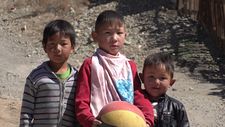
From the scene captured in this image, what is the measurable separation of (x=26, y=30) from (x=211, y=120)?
24.4 feet

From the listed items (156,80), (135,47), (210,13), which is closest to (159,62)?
(156,80)

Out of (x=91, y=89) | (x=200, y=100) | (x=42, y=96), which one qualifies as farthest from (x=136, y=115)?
(x=200, y=100)

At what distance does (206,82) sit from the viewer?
9.62 meters

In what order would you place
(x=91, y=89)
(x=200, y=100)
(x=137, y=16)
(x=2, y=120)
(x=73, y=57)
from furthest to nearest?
(x=137, y=16) < (x=73, y=57) < (x=200, y=100) < (x=2, y=120) < (x=91, y=89)

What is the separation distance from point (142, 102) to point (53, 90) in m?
0.55

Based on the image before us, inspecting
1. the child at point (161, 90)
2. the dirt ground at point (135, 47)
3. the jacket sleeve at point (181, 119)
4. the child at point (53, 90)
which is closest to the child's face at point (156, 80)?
the child at point (161, 90)

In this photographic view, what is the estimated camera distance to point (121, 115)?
10.4 feet

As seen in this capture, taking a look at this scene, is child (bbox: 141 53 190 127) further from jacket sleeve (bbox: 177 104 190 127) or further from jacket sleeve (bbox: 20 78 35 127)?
jacket sleeve (bbox: 20 78 35 127)

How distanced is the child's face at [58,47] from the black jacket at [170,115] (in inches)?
25.0

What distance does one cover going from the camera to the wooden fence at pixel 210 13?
10.6 m

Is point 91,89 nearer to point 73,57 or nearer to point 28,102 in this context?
point 28,102

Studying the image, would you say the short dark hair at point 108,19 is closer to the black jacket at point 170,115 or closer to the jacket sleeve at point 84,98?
the jacket sleeve at point 84,98

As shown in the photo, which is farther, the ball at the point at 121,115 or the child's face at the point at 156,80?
the child's face at the point at 156,80

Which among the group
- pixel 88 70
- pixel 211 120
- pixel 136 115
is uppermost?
pixel 88 70
